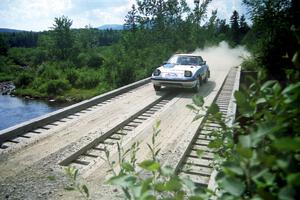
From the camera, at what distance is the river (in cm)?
1967

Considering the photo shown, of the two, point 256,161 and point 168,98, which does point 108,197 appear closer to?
point 256,161

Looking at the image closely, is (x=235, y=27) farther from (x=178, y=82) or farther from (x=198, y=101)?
(x=198, y=101)

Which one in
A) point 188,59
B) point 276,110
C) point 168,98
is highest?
point 276,110

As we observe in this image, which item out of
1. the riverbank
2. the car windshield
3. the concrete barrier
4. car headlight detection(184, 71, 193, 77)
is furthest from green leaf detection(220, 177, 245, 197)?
the riverbank

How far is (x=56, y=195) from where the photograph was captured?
170 inches

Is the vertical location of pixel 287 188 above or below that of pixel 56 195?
above

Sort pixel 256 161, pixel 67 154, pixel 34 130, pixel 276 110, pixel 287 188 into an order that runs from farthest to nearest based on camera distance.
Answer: pixel 34 130 < pixel 67 154 < pixel 276 110 < pixel 256 161 < pixel 287 188

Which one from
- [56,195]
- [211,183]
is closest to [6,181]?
[56,195]

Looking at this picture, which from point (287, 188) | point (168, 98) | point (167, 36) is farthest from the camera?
point (167, 36)

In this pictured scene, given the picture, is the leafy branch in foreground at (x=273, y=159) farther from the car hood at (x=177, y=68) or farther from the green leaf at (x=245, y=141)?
the car hood at (x=177, y=68)

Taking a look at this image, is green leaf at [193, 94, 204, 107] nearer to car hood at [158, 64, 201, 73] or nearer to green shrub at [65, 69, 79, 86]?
car hood at [158, 64, 201, 73]

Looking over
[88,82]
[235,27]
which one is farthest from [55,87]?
[235,27]

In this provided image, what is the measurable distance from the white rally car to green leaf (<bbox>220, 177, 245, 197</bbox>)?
1089 cm

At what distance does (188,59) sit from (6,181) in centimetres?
1032
